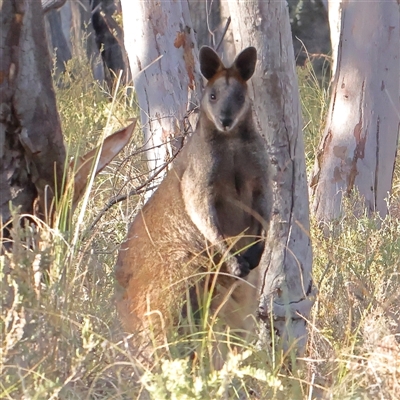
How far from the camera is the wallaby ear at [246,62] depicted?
402cm

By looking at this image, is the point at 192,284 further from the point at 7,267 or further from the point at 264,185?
the point at 7,267

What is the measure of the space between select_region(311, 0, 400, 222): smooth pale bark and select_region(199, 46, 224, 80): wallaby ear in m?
2.00

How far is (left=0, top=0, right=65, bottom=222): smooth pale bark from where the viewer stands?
3682 millimetres

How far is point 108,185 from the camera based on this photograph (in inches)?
271

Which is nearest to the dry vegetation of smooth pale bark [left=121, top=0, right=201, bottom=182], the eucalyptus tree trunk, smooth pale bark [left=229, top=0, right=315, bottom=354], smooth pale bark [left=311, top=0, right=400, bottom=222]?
smooth pale bark [left=229, top=0, right=315, bottom=354]

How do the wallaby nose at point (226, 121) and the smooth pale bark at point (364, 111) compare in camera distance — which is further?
the smooth pale bark at point (364, 111)

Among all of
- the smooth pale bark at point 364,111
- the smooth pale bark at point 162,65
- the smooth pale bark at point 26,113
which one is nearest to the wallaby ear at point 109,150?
the smooth pale bark at point 26,113

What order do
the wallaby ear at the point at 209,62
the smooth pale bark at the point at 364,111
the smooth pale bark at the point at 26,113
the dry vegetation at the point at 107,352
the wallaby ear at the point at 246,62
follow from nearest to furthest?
the dry vegetation at the point at 107,352 < the smooth pale bark at the point at 26,113 < the wallaby ear at the point at 246,62 < the wallaby ear at the point at 209,62 < the smooth pale bark at the point at 364,111

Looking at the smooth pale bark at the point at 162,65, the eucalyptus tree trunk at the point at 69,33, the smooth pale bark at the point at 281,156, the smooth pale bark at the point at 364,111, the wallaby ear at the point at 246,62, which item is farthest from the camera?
the eucalyptus tree trunk at the point at 69,33

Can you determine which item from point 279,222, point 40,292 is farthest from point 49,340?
point 279,222

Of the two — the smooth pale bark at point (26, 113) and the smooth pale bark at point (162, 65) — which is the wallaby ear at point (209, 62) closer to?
the smooth pale bark at point (26, 113)

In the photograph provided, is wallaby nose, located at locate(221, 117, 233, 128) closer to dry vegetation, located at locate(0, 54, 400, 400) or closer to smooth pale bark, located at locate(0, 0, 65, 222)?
smooth pale bark, located at locate(0, 0, 65, 222)

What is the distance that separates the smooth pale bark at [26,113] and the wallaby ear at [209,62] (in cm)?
85

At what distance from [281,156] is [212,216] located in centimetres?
49
